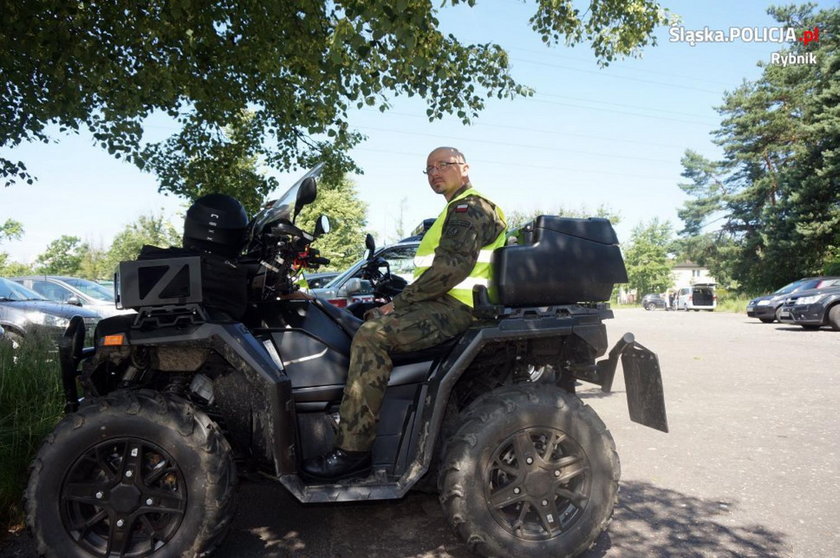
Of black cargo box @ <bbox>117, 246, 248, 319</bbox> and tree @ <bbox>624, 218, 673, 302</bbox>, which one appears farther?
tree @ <bbox>624, 218, 673, 302</bbox>

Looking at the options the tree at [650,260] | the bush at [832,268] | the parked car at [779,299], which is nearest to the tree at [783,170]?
the bush at [832,268]

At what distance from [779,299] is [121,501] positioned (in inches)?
837

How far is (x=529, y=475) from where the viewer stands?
3.00 meters

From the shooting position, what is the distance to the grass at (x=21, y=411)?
3633 mm

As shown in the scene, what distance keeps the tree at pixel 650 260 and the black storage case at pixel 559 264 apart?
249ft

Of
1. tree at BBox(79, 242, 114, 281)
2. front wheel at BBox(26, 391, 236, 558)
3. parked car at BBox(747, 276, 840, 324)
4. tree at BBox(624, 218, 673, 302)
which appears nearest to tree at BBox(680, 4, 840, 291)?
parked car at BBox(747, 276, 840, 324)

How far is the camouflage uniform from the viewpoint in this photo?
3.11 metres

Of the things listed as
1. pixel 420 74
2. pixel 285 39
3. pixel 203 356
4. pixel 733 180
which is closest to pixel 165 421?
pixel 203 356

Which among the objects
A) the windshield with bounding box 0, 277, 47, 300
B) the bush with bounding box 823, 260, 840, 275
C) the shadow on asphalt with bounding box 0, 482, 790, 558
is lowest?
the shadow on asphalt with bounding box 0, 482, 790, 558

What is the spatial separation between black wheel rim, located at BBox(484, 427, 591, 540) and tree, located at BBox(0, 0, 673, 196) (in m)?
3.38

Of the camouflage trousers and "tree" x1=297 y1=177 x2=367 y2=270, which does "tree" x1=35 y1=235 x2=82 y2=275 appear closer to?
"tree" x1=297 y1=177 x2=367 y2=270

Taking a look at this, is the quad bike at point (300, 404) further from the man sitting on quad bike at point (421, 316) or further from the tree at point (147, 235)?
the tree at point (147, 235)

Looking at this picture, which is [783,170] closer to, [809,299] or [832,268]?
[832,268]

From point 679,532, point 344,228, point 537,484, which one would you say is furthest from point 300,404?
point 344,228
